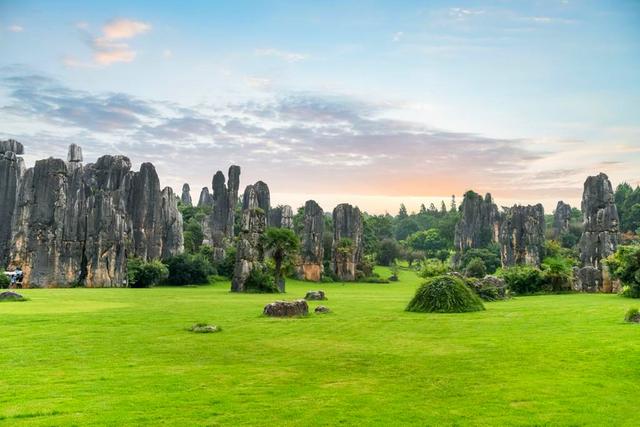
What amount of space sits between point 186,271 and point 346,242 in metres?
29.4

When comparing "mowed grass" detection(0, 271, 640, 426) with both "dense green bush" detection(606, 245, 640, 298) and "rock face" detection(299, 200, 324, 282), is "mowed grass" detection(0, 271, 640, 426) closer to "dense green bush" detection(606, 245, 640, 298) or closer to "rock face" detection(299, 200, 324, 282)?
"dense green bush" detection(606, 245, 640, 298)

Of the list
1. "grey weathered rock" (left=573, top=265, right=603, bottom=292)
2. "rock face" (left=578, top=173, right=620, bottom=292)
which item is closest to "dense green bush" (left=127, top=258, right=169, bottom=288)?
"grey weathered rock" (left=573, top=265, right=603, bottom=292)

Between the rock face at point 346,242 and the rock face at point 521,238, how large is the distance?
2264 cm

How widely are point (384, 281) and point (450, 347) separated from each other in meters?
63.6

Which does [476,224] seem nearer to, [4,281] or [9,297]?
[4,281]

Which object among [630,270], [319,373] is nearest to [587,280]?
[630,270]

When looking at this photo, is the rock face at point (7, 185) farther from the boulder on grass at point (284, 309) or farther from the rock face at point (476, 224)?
the rock face at point (476, 224)

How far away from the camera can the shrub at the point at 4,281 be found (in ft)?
168

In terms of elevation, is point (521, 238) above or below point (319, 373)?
above

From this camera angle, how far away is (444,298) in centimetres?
2791

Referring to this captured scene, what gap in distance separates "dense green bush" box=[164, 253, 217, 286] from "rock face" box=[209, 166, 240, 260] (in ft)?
98.3

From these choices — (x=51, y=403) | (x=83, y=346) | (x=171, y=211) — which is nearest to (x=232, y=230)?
(x=171, y=211)

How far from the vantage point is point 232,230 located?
101875mm

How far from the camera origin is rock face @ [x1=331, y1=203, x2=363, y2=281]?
86688 millimetres
